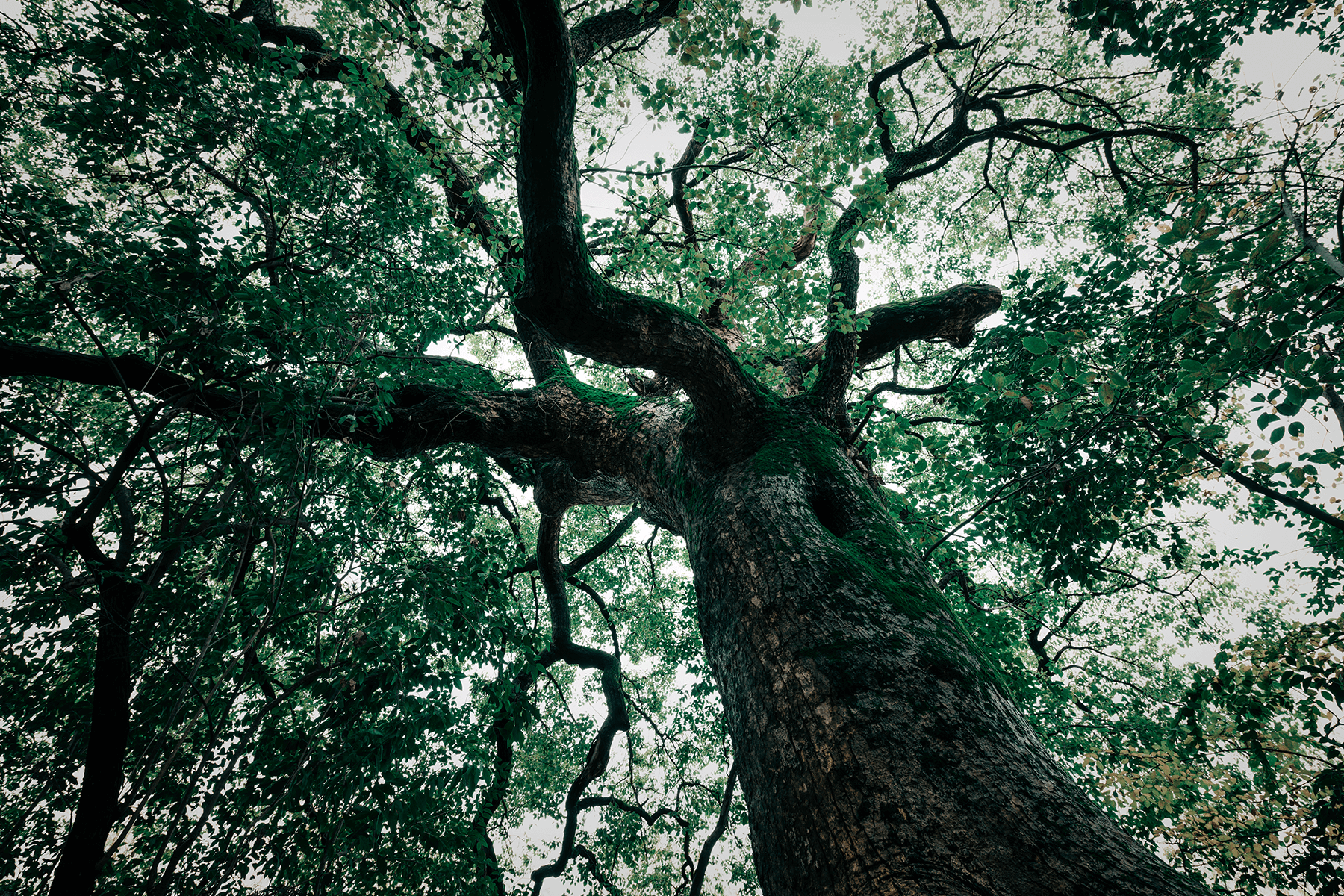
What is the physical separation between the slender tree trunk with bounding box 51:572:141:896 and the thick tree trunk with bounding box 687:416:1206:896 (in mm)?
4162

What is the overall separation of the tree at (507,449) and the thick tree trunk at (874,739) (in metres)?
0.01

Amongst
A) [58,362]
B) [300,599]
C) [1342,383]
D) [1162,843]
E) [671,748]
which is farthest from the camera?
[671,748]

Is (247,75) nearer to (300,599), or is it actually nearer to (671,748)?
(300,599)

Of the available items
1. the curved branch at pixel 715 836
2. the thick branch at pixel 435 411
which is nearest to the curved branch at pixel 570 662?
the thick branch at pixel 435 411

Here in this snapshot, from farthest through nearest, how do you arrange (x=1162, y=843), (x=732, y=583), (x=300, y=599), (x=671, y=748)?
1. (x=671, y=748)
2. (x=1162, y=843)
3. (x=300, y=599)
4. (x=732, y=583)

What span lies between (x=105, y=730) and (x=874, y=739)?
5136mm

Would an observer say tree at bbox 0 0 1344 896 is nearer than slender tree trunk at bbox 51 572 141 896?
Yes

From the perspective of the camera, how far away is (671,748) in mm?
8023

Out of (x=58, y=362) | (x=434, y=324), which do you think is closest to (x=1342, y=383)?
(x=434, y=324)

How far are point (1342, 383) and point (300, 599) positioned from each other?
5.60 meters

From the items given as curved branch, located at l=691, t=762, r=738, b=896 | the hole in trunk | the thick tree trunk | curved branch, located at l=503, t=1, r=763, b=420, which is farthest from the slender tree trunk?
curved branch, located at l=691, t=762, r=738, b=896

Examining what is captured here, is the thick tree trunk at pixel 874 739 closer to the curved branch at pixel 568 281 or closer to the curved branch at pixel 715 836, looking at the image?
the curved branch at pixel 568 281

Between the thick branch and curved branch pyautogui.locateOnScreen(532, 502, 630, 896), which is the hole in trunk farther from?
curved branch pyautogui.locateOnScreen(532, 502, 630, 896)

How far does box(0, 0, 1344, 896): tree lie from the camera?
1.75 m
